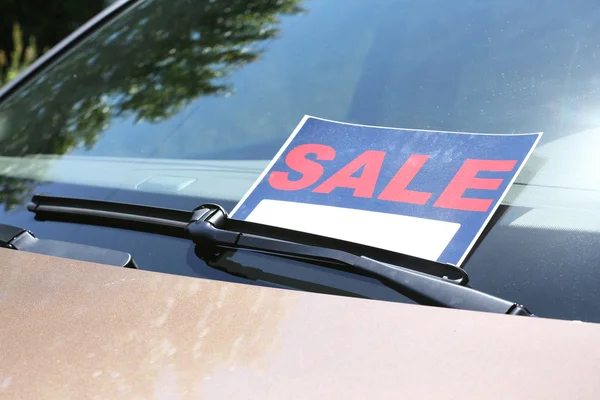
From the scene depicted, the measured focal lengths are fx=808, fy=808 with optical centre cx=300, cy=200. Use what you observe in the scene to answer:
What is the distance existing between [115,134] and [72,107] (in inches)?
7.6

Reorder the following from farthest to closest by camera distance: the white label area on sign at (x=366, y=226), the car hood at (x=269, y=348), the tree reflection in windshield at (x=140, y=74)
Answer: the tree reflection in windshield at (x=140, y=74), the white label area on sign at (x=366, y=226), the car hood at (x=269, y=348)

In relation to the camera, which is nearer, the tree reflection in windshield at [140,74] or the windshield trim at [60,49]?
the tree reflection in windshield at [140,74]

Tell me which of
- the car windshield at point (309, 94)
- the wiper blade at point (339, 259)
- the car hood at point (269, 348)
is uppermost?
the car windshield at point (309, 94)

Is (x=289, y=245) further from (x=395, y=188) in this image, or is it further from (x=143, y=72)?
(x=143, y=72)

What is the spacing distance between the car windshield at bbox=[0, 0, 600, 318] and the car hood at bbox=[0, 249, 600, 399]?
0.20 m

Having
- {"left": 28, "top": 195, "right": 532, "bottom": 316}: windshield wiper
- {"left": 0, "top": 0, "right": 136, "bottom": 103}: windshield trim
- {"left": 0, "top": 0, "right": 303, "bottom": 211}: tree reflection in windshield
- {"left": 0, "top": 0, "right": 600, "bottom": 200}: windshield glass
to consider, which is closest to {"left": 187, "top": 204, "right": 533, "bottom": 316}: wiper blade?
{"left": 28, "top": 195, "right": 532, "bottom": 316}: windshield wiper

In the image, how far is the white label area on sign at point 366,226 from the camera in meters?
1.23

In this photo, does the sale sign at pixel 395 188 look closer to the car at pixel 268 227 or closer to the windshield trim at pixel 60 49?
the car at pixel 268 227

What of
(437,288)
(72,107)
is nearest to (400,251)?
(437,288)

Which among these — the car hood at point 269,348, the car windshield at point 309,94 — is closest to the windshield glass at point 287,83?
the car windshield at point 309,94

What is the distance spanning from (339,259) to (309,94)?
54 cm

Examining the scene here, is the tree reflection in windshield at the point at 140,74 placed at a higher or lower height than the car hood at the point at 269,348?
higher

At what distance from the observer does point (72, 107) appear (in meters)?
1.89

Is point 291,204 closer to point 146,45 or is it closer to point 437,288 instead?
point 437,288
